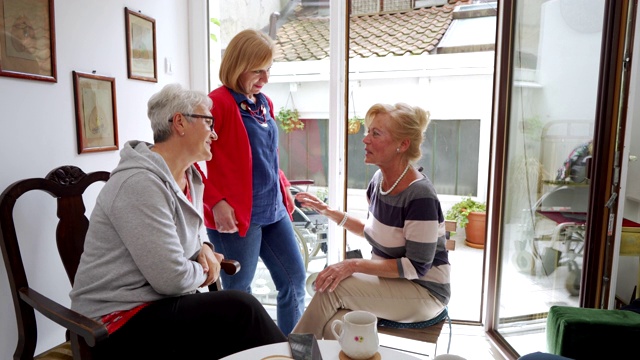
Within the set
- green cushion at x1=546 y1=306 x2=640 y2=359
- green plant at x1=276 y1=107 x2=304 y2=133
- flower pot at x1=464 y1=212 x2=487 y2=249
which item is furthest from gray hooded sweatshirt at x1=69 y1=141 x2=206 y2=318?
flower pot at x1=464 y1=212 x2=487 y2=249

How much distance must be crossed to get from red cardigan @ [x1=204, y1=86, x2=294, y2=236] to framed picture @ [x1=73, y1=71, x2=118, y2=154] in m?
0.50

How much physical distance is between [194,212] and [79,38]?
92 cm

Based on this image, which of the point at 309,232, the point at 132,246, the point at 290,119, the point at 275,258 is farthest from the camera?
the point at 309,232

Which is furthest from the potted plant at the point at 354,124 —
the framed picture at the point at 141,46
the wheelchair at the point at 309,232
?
the framed picture at the point at 141,46

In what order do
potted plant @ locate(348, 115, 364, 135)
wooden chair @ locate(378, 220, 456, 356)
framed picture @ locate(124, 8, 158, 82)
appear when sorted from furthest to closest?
potted plant @ locate(348, 115, 364, 135)
framed picture @ locate(124, 8, 158, 82)
wooden chair @ locate(378, 220, 456, 356)

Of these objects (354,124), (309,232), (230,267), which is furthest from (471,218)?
(230,267)

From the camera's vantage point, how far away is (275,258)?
1862 mm

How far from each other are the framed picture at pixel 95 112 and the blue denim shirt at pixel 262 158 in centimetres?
58

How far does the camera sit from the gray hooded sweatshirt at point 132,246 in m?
1.16

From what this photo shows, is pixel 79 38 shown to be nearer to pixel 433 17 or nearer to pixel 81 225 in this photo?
pixel 81 225

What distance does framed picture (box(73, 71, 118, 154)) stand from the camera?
163cm

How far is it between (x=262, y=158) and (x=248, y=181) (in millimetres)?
129

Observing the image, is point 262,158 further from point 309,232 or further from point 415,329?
point 309,232

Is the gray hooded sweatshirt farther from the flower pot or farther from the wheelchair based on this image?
the flower pot
